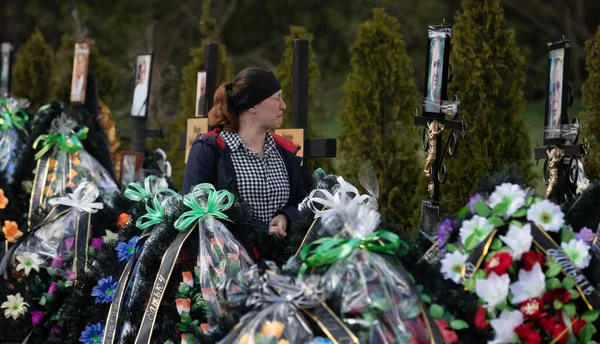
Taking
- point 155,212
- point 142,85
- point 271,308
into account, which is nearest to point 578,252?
point 271,308

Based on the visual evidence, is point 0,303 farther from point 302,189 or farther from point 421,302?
point 421,302

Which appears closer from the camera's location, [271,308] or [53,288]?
[271,308]

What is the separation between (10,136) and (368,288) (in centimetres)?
425

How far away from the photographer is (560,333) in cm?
257

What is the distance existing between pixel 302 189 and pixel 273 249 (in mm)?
598

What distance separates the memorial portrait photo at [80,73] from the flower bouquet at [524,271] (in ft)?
15.0

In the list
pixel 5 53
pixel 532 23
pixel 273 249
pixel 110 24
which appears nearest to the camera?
pixel 273 249

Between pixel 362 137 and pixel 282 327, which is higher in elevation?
pixel 362 137

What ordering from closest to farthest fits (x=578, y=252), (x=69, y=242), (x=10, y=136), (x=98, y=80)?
1. (x=578, y=252)
2. (x=69, y=242)
3. (x=10, y=136)
4. (x=98, y=80)

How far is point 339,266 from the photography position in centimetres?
266

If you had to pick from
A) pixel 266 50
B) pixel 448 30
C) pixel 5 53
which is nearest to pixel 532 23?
pixel 266 50

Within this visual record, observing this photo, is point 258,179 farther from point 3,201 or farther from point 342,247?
point 3,201

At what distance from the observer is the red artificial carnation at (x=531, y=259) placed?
2627mm

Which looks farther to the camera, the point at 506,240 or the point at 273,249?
the point at 273,249
